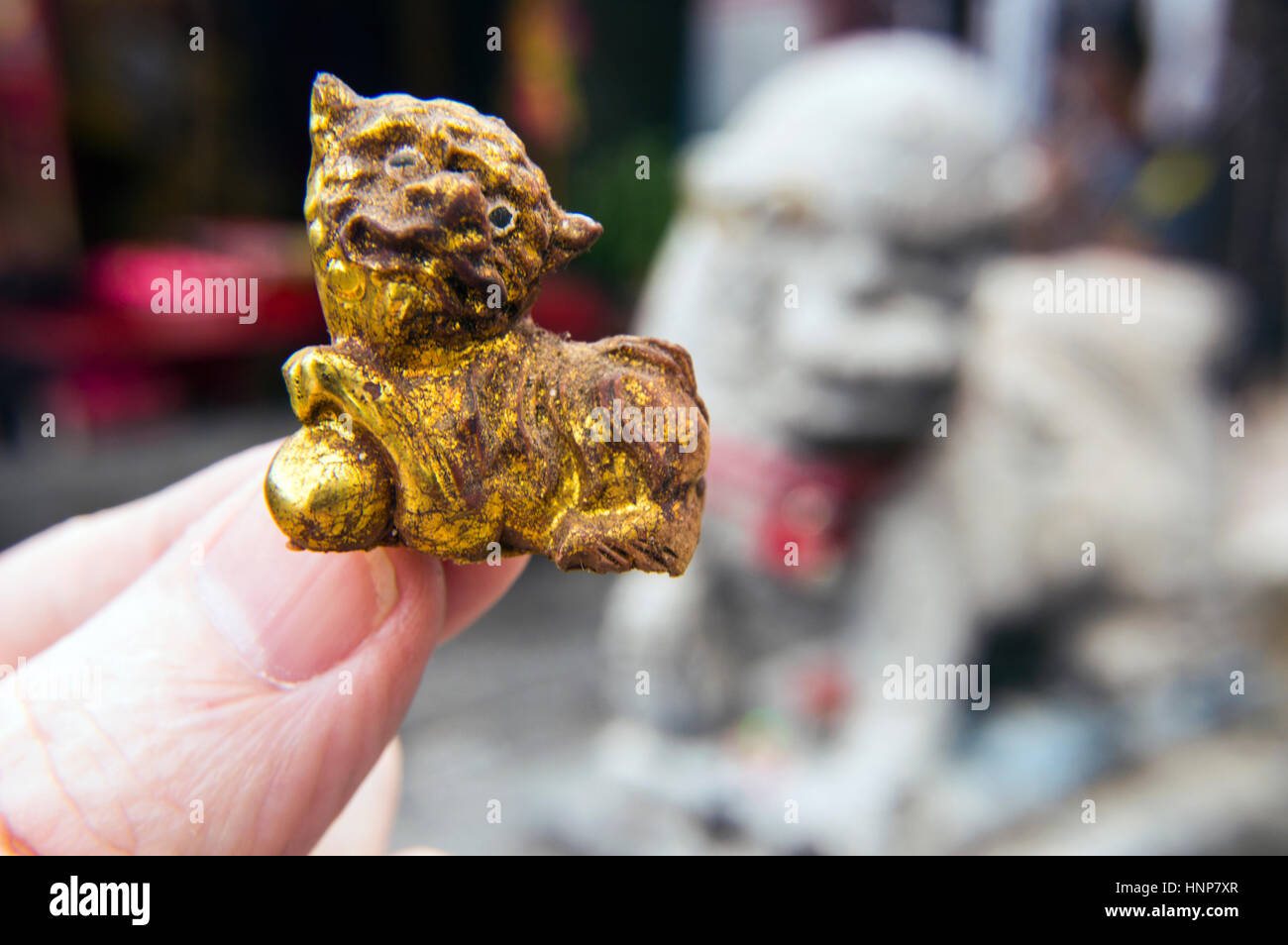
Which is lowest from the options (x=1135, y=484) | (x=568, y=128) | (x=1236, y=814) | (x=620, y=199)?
(x=1236, y=814)

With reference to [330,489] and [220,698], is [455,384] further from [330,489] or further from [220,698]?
[220,698]

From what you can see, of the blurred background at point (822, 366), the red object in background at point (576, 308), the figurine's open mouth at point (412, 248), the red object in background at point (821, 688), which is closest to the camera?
the figurine's open mouth at point (412, 248)

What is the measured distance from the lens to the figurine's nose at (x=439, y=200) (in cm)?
86

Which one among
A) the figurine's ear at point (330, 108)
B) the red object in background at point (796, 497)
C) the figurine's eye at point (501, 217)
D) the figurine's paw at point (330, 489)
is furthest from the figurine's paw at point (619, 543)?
the red object in background at point (796, 497)

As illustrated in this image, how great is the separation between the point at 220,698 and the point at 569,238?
0.53m

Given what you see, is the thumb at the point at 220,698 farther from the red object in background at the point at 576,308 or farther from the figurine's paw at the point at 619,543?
the red object in background at the point at 576,308

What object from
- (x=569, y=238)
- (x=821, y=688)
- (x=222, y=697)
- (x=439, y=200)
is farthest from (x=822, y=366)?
(x=222, y=697)

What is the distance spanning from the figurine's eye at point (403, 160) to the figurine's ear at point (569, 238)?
14 centimetres

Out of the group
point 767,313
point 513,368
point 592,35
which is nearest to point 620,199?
point 592,35

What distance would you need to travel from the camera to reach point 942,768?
2.13m

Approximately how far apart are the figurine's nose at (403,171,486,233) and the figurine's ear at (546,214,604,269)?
102mm

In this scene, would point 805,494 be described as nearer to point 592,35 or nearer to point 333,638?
point 333,638

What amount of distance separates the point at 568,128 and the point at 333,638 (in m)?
3.35

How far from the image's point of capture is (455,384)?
920 millimetres
